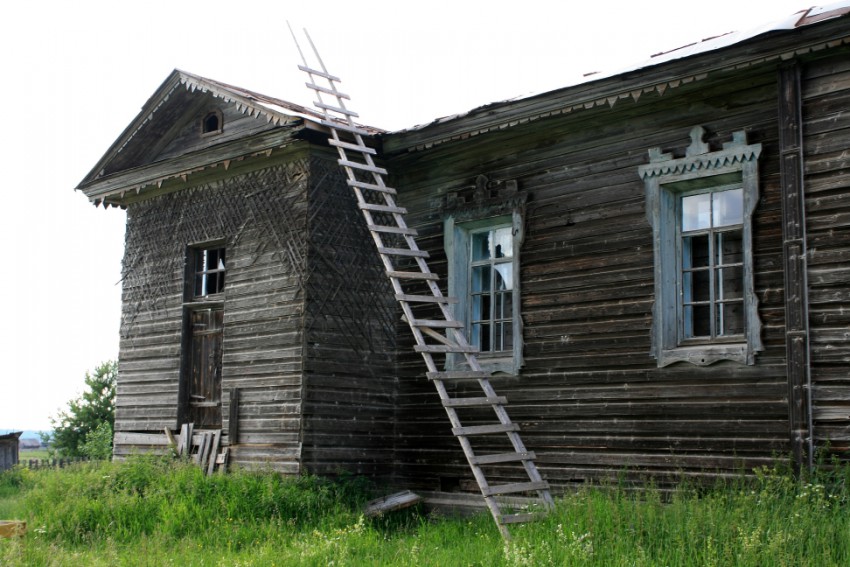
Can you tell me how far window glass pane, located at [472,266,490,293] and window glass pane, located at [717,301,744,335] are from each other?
123 inches

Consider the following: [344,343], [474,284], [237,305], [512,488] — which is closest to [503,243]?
[474,284]

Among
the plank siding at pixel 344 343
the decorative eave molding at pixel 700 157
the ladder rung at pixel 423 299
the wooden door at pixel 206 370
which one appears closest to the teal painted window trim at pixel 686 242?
the decorative eave molding at pixel 700 157

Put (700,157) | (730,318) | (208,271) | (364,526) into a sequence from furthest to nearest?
(208,271) → (364,526) → (700,157) → (730,318)

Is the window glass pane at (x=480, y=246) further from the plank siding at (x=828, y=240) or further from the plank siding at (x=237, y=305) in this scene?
the plank siding at (x=828, y=240)

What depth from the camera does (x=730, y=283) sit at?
9227 mm

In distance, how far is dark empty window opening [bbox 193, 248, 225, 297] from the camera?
43.0 ft

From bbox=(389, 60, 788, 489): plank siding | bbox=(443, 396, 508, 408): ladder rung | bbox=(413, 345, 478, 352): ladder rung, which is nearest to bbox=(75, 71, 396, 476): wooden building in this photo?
bbox=(389, 60, 788, 489): plank siding

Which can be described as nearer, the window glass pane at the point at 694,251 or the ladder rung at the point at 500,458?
the ladder rung at the point at 500,458

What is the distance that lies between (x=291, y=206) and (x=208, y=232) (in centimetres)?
177

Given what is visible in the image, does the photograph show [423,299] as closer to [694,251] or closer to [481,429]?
[481,429]

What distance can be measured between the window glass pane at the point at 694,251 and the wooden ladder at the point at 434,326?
7.86ft

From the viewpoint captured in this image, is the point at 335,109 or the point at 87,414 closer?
the point at 335,109

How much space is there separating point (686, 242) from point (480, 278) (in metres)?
2.85

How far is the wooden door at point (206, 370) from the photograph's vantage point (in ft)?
42.0
